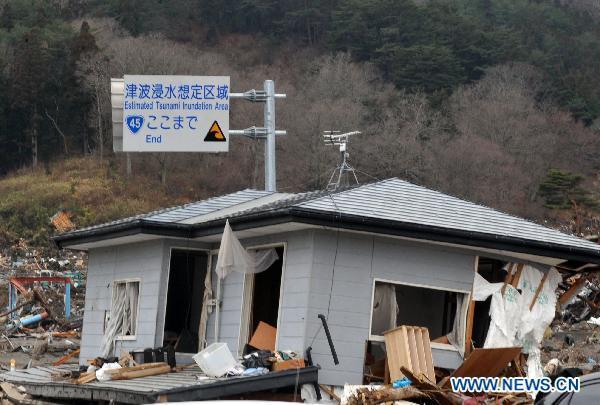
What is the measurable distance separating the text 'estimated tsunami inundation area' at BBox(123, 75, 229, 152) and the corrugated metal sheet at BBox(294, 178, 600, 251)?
24.2 feet

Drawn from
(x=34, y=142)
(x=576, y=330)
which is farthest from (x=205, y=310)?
(x=34, y=142)

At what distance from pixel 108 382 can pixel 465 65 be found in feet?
218

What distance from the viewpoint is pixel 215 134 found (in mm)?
25984

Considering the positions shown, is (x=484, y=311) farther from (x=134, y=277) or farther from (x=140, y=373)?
(x=134, y=277)

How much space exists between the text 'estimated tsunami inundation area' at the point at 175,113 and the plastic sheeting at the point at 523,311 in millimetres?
9214

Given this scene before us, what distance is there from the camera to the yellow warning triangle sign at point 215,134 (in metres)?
25.9

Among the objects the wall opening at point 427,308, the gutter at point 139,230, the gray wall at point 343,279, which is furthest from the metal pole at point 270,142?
the gray wall at point 343,279

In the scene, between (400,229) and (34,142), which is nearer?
(400,229)

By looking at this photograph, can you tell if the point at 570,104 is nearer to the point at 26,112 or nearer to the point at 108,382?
the point at 26,112

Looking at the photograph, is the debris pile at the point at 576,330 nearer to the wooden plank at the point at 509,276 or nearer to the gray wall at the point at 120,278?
the wooden plank at the point at 509,276

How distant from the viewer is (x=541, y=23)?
9300 centimetres

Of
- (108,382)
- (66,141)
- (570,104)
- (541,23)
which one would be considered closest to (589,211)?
(570,104)

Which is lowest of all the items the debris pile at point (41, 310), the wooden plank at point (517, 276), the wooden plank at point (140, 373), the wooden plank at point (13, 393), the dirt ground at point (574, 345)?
the debris pile at point (41, 310)

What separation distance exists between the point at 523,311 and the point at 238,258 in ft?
14.5
